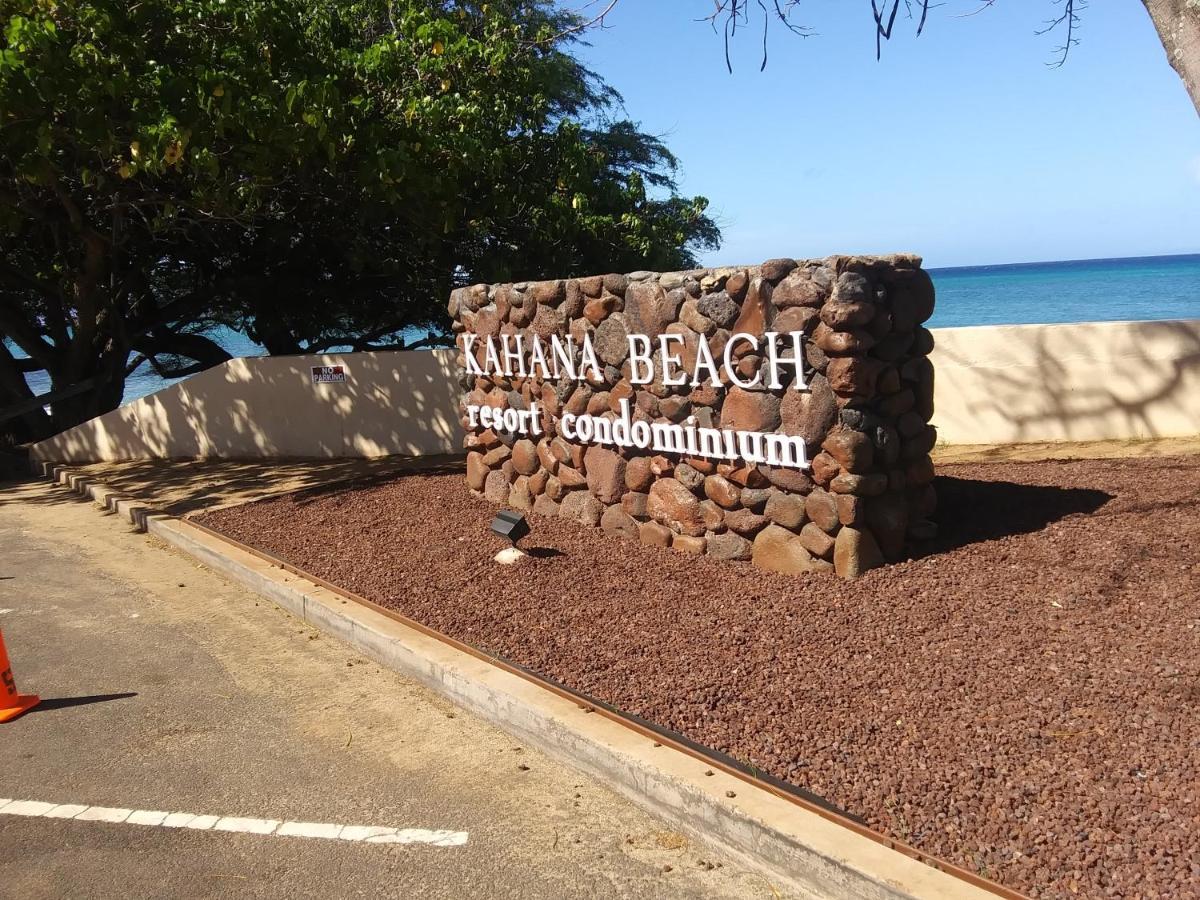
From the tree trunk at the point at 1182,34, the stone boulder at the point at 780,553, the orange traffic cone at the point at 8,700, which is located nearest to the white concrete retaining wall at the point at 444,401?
the stone boulder at the point at 780,553

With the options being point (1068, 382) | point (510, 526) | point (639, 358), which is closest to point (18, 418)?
point (510, 526)

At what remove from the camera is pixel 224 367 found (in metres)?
15.0

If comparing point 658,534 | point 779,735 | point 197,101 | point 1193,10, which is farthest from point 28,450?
point 1193,10

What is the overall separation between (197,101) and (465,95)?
3.89 meters

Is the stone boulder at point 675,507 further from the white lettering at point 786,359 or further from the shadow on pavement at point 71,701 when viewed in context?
the shadow on pavement at point 71,701

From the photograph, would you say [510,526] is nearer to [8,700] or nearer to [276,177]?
[8,700]

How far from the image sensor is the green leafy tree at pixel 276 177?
1080cm

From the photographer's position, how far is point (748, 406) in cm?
675

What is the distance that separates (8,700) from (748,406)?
468 centimetres

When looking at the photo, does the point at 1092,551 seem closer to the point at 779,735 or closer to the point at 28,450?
the point at 779,735

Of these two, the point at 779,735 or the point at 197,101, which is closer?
the point at 779,735

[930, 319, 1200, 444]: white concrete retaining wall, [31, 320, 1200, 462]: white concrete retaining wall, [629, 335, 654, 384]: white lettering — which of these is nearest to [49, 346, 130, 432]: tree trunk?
[31, 320, 1200, 462]: white concrete retaining wall

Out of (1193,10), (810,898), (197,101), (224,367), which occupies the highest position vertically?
(197,101)

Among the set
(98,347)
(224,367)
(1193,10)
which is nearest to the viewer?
(1193,10)
